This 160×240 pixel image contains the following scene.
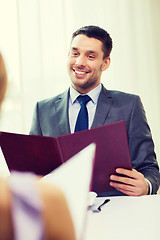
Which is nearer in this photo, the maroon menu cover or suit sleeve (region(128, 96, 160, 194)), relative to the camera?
the maroon menu cover

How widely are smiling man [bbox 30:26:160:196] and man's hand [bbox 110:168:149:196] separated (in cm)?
31

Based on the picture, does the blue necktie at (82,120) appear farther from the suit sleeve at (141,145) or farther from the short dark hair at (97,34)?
the short dark hair at (97,34)

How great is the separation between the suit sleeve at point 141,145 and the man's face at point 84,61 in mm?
261

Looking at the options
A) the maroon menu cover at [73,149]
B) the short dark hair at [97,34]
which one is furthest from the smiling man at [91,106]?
the maroon menu cover at [73,149]

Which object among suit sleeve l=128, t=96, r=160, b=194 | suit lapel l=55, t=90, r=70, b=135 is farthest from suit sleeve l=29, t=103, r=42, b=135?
suit sleeve l=128, t=96, r=160, b=194

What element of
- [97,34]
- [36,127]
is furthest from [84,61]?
[36,127]

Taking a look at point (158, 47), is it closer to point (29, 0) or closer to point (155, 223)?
point (29, 0)

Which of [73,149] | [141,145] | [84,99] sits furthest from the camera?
[84,99]

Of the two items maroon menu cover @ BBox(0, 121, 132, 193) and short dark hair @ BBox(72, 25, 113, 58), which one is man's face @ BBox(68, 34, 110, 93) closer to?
short dark hair @ BBox(72, 25, 113, 58)

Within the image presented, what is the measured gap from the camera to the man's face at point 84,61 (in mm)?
1448

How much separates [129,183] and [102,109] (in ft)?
1.73

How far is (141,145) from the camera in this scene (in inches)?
52.6

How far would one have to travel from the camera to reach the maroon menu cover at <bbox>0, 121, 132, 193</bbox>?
84 centimetres

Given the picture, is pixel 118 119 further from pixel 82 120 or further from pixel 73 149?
pixel 73 149
